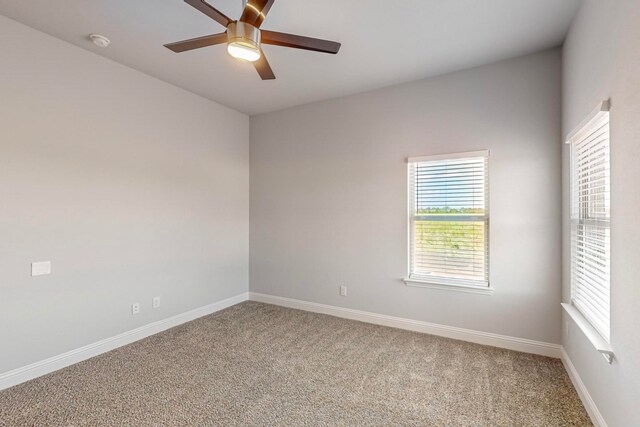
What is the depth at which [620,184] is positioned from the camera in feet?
5.41

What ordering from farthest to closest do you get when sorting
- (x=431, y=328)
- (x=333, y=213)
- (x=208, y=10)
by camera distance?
(x=333, y=213) < (x=431, y=328) < (x=208, y=10)

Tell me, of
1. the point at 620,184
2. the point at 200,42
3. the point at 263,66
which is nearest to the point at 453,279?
the point at 620,184

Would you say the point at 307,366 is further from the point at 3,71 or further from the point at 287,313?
the point at 3,71

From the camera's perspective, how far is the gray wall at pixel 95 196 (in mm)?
2490

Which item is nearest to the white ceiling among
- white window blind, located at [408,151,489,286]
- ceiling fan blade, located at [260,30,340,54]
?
ceiling fan blade, located at [260,30,340,54]

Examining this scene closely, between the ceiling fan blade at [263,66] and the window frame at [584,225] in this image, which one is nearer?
the window frame at [584,225]

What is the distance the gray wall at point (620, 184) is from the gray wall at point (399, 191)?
820 mm

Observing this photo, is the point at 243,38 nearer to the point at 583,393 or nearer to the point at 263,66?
the point at 263,66

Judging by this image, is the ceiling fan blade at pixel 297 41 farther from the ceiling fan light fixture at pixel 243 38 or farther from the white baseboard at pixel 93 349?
the white baseboard at pixel 93 349

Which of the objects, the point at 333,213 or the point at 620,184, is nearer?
the point at 620,184

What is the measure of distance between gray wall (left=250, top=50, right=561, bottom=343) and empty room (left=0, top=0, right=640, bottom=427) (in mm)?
25

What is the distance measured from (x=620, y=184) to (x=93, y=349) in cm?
424

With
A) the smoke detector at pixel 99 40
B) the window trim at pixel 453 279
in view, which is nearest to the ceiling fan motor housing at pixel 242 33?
the smoke detector at pixel 99 40

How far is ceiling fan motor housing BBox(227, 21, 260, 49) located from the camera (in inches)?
74.0
